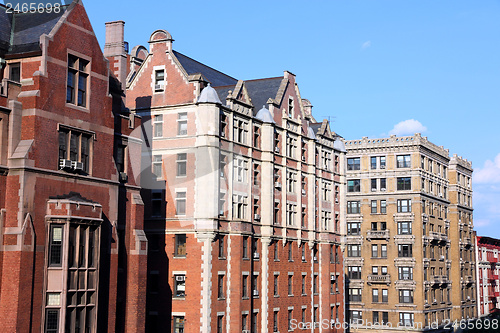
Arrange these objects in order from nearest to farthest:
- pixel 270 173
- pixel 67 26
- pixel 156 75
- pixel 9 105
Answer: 1. pixel 9 105
2. pixel 67 26
3. pixel 156 75
4. pixel 270 173

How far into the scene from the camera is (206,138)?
57.1 m

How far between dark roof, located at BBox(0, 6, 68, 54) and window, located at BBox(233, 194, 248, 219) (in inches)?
941

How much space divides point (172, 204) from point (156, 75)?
38.1ft

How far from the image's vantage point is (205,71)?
66.4 meters

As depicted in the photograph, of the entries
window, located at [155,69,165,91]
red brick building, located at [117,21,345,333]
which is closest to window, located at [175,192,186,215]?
red brick building, located at [117,21,345,333]

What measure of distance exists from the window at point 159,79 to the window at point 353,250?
50.2 meters

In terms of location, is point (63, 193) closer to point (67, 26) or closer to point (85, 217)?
point (85, 217)

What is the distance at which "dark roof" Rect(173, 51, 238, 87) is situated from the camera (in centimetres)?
6206

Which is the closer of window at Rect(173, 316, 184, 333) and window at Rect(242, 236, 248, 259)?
window at Rect(173, 316, 184, 333)

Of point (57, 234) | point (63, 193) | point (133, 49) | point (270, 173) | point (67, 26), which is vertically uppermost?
point (133, 49)

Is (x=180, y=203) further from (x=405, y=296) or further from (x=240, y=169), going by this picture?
(x=405, y=296)

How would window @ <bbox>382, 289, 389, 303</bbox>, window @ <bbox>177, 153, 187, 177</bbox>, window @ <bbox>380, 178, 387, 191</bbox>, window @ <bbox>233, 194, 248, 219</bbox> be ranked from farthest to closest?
window @ <bbox>380, 178, 387, 191</bbox>
window @ <bbox>382, 289, 389, 303</bbox>
window @ <bbox>233, 194, 248, 219</bbox>
window @ <bbox>177, 153, 187, 177</bbox>

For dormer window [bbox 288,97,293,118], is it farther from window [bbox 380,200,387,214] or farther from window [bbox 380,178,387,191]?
window [bbox 380,200,387,214]

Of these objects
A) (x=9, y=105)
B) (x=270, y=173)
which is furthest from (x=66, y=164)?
(x=270, y=173)
